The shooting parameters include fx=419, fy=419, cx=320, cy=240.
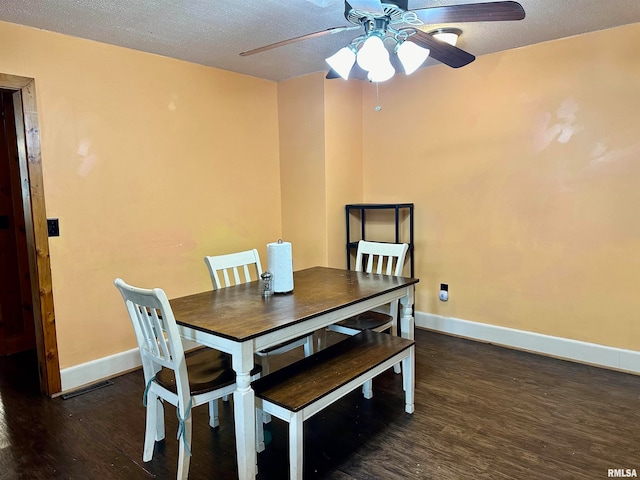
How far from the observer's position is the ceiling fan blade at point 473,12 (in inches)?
63.3

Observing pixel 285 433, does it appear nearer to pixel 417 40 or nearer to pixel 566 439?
pixel 566 439

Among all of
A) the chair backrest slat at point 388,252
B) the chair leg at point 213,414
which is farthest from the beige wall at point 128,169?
the chair backrest slat at point 388,252

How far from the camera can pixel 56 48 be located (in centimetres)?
262

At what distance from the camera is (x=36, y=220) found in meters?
2.59

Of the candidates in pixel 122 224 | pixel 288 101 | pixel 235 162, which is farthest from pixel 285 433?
pixel 288 101

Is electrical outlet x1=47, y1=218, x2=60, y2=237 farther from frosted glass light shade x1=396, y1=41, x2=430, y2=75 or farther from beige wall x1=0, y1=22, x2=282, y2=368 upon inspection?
frosted glass light shade x1=396, y1=41, x2=430, y2=75

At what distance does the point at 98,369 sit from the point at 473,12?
10.0 feet

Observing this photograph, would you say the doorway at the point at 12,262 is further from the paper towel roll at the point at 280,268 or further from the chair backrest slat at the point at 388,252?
the chair backrest slat at the point at 388,252

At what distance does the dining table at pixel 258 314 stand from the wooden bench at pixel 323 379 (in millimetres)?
146

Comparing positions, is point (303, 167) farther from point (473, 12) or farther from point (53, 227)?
point (473, 12)

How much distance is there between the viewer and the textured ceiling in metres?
2.27

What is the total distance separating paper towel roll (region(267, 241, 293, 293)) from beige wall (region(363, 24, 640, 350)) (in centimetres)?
191

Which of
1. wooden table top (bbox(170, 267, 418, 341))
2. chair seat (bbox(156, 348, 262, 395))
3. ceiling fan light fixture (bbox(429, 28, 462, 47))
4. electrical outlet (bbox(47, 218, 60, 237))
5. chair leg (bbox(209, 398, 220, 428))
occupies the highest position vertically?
ceiling fan light fixture (bbox(429, 28, 462, 47))

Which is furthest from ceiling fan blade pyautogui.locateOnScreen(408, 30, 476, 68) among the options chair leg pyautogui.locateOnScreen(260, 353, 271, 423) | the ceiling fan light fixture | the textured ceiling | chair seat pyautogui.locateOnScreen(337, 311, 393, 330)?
chair leg pyautogui.locateOnScreen(260, 353, 271, 423)
